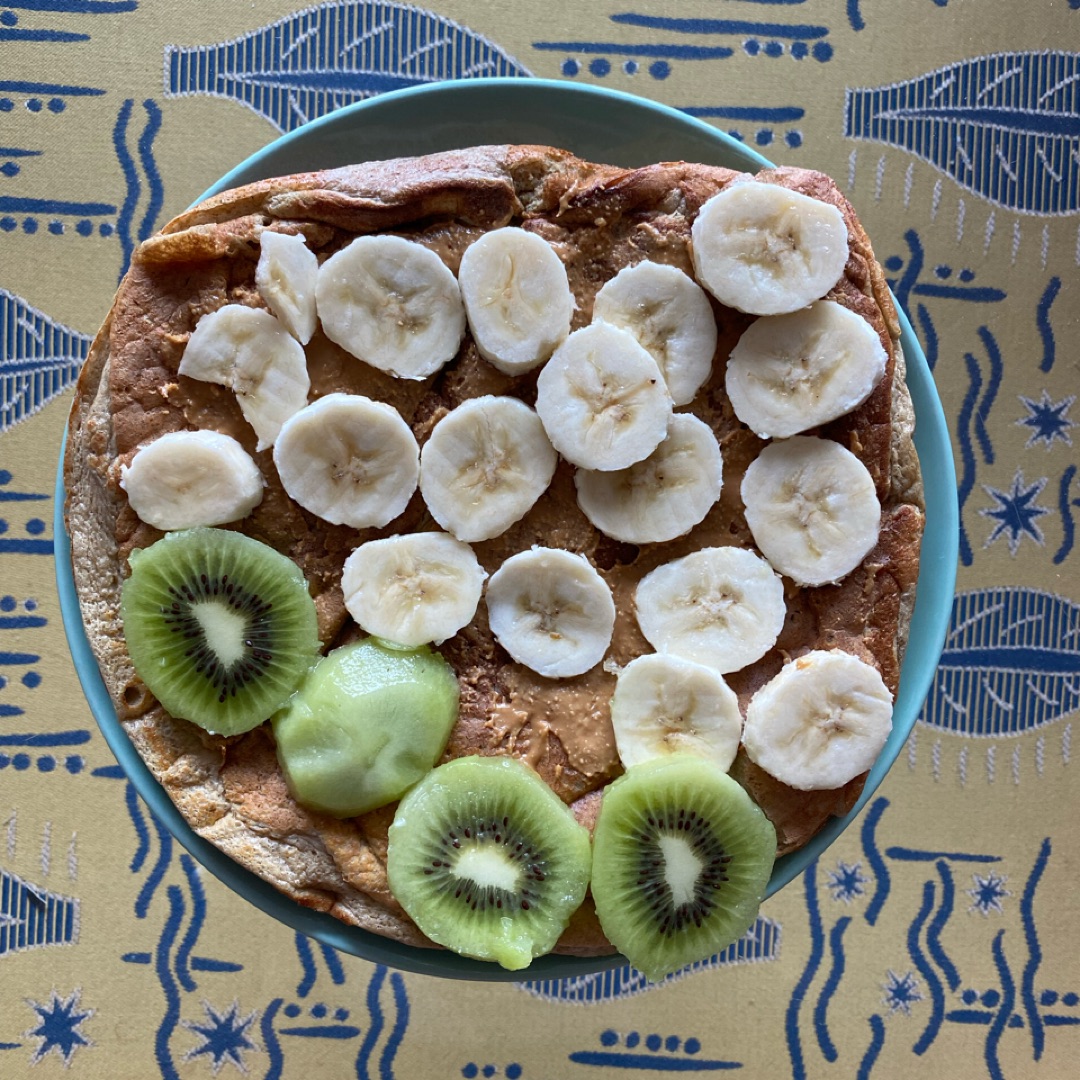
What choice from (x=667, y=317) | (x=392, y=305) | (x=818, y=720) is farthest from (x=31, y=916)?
(x=667, y=317)

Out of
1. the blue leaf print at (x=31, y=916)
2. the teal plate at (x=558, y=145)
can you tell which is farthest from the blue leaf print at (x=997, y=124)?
the blue leaf print at (x=31, y=916)

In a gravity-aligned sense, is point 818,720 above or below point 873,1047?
above

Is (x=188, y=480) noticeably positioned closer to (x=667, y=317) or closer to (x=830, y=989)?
(x=667, y=317)

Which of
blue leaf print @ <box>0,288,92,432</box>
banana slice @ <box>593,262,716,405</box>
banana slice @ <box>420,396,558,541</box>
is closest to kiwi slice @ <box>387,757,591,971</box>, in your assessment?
banana slice @ <box>420,396,558,541</box>

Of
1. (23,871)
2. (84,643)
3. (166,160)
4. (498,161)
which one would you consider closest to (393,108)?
(498,161)

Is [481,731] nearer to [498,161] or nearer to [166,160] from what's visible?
[498,161]

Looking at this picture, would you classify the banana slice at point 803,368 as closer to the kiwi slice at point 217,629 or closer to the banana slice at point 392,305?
the banana slice at point 392,305
